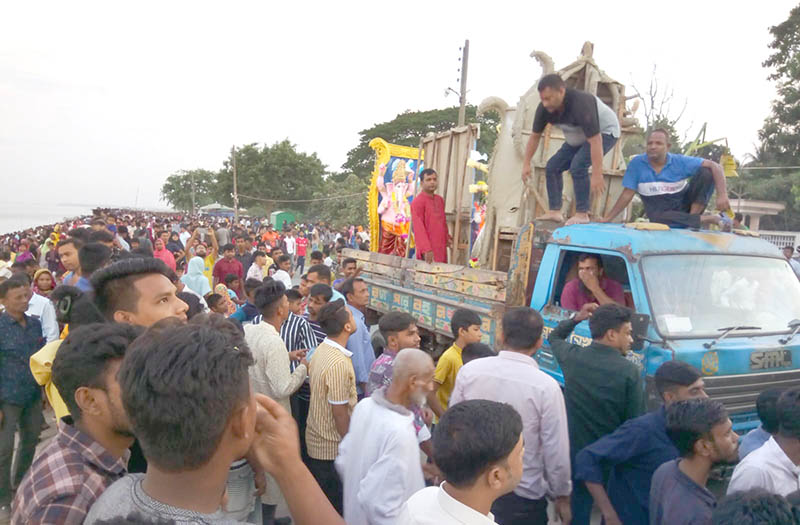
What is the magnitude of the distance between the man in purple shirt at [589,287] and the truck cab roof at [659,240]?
156mm

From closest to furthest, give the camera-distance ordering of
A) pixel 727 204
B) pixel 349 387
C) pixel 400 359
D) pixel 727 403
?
1. pixel 400 359
2. pixel 349 387
3. pixel 727 403
4. pixel 727 204

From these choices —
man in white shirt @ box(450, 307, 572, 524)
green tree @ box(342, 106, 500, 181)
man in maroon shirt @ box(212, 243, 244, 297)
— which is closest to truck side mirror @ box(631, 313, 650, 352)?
man in white shirt @ box(450, 307, 572, 524)

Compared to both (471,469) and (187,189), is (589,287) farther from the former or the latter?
(187,189)

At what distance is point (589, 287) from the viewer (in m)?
4.38

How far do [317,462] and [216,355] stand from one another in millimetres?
2445

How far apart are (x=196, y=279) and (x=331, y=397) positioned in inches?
185

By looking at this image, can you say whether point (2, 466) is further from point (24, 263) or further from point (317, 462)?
point (24, 263)

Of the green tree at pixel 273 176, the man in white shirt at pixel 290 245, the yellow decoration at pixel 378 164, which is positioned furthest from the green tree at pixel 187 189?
the yellow decoration at pixel 378 164

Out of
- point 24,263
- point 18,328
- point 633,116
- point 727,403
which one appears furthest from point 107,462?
point 633,116

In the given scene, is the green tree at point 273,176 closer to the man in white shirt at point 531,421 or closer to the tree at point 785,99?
the tree at point 785,99

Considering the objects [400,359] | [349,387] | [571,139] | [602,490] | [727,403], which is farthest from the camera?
[571,139]

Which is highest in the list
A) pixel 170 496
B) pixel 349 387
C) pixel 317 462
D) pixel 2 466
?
pixel 170 496

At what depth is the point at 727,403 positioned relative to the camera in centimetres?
364

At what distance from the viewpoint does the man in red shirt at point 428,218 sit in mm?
7594
